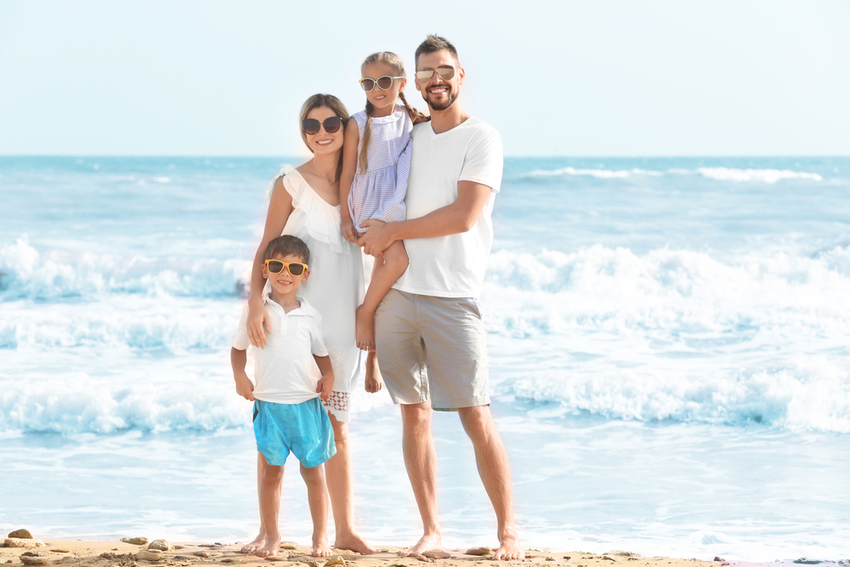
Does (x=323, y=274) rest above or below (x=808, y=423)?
above

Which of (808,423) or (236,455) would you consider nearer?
(236,455)

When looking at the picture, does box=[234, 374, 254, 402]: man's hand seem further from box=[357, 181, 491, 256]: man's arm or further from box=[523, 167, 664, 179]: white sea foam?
box=[523, 167, 664, 179]: white sea foam

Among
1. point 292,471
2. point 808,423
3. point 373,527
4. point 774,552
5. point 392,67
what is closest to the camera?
point 392,67

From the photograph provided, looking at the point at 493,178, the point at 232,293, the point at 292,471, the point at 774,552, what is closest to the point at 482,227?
the point at 493,178

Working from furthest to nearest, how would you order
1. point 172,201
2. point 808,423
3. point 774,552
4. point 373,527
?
point 172,201
point 808,423
point 373,527
point 774,552

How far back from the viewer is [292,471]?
5.31m

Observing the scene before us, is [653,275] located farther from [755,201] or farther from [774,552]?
[755,201]

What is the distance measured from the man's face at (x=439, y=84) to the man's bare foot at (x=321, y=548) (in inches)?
72.2

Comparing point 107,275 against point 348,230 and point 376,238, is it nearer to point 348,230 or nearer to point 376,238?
point 348,230

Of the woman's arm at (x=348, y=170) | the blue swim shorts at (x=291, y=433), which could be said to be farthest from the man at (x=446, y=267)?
the blue swim shorts at (x=291, y=433)

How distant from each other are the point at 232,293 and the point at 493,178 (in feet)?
32.1

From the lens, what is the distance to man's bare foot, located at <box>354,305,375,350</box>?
130 inches

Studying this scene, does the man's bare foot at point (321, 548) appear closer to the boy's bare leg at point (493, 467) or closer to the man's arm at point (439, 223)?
the boy's bare leg at point (493, 467)

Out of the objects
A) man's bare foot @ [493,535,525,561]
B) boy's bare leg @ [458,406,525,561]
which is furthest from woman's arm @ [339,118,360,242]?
man's bare foot @ [493,535,525,561]
